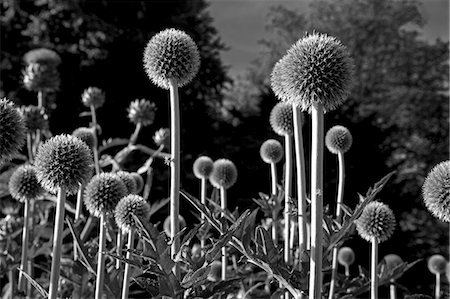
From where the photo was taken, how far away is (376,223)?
9.11 feet

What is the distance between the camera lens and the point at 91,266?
2.29m

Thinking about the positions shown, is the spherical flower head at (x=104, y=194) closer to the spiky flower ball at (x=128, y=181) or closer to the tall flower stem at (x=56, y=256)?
the spiky flower ball at (x=128, y=181)

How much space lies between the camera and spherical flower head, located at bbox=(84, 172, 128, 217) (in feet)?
8.55

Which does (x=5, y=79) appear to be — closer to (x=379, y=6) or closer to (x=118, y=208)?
(x=118, y=208)

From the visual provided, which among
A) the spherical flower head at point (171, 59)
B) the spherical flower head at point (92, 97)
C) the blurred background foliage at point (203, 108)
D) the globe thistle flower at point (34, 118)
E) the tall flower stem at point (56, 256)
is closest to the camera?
the tall flower stem at point (56, 256)

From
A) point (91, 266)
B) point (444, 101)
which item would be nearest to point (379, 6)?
point (444, 101)

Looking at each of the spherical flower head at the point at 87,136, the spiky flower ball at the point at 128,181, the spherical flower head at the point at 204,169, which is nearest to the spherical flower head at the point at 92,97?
the spherical flower head at the point at 87,136

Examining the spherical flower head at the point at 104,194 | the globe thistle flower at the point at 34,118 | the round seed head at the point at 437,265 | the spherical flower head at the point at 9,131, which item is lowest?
the round seed head at the point at 437,265

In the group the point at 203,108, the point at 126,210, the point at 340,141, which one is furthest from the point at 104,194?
the point at 203,108

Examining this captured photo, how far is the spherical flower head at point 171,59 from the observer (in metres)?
2.37

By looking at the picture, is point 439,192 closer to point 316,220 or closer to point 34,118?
point 316,220

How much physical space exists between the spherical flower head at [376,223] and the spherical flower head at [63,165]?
136cm

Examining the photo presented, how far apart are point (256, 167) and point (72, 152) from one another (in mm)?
7430

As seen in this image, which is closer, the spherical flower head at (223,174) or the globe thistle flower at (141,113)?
the spherical flower head at (223,174)
